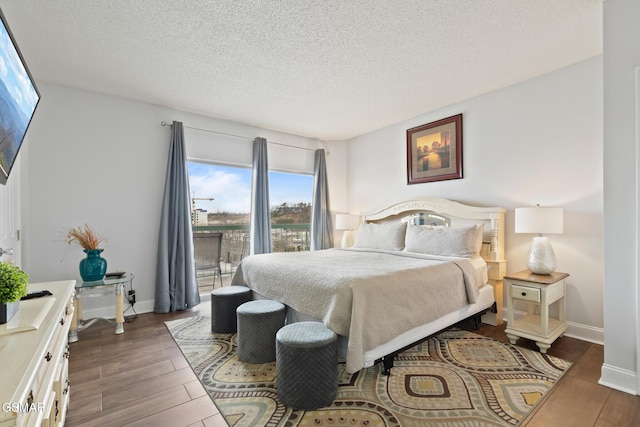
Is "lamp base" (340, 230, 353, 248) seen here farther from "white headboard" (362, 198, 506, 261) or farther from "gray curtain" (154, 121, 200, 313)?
"gray curtain" (154, 121, 200, 313)

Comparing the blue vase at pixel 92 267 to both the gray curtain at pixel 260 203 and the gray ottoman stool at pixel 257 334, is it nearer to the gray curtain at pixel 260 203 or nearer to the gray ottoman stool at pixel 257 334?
the gray ottoman stool at pixel 257 334

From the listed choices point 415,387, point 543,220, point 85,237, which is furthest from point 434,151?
point 85,237

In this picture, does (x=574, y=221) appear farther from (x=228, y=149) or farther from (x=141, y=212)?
(x=141, y=212)

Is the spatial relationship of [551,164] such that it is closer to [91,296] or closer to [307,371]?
[307,371]

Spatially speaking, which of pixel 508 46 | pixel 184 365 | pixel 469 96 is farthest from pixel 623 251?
pixel 184 365

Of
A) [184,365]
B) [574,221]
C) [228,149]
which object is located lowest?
[184,365]

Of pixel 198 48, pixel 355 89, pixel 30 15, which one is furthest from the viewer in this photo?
pixel 355 89

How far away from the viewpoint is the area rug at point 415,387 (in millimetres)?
1707

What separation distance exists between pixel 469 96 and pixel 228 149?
11.1 ft

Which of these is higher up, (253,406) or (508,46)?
(508,46)

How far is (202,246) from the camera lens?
4309 millimetres

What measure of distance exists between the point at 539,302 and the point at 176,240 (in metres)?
4.01

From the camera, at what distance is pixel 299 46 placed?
2562 mm

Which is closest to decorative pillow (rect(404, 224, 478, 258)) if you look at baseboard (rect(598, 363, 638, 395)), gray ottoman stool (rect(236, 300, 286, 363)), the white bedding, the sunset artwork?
the white bedding
